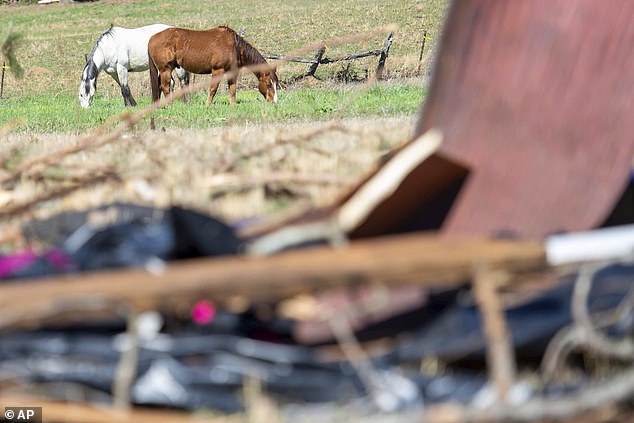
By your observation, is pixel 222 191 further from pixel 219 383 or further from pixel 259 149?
pixel 219 383

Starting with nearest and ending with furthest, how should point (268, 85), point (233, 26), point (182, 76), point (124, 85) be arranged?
point (268, 85)
point (124, 85)
point (182, 76)
point (233, 26)

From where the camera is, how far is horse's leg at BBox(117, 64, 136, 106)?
1847 centimetres

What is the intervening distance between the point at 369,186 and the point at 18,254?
2.51 ft

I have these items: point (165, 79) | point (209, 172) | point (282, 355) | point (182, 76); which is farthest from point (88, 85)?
point (282, 355)

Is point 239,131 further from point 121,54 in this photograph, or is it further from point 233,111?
point 121,54

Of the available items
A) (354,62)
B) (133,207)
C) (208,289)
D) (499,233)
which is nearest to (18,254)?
(133,207)

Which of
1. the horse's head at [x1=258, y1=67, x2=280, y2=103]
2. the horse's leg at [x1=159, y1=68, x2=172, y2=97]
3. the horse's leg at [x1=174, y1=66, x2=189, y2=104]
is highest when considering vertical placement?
the horse's leg at [x1=174, y1=66, x2=189, y2=104]

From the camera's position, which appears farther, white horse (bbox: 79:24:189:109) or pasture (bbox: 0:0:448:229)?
white horse (bbox: 79:24:189:109)

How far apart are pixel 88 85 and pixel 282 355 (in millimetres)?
18070

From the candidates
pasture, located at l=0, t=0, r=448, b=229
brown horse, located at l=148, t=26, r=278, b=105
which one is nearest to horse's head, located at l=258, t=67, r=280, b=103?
pasture, located at l=0, t=0, r=448, b=229

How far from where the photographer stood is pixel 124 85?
768 inches

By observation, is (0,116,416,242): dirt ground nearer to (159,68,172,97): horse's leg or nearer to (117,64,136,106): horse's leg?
(117,64,136,106): horse's leg

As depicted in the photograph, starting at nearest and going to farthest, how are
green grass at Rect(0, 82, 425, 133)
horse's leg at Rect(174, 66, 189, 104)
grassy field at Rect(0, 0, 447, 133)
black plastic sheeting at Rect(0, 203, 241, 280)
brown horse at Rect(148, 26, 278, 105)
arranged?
black plastic sheeting at Rect(0, 203, 241, 280) < green grass at Rect(0, 82, 425, 133) < grassy field at Rect(0, 0, 447, 133) < brown horse at Rect(148, 26, 278, 105) < horse's leg at Rect(174, 66, 189, 104)

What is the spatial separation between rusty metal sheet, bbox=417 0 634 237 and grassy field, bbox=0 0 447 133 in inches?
309
